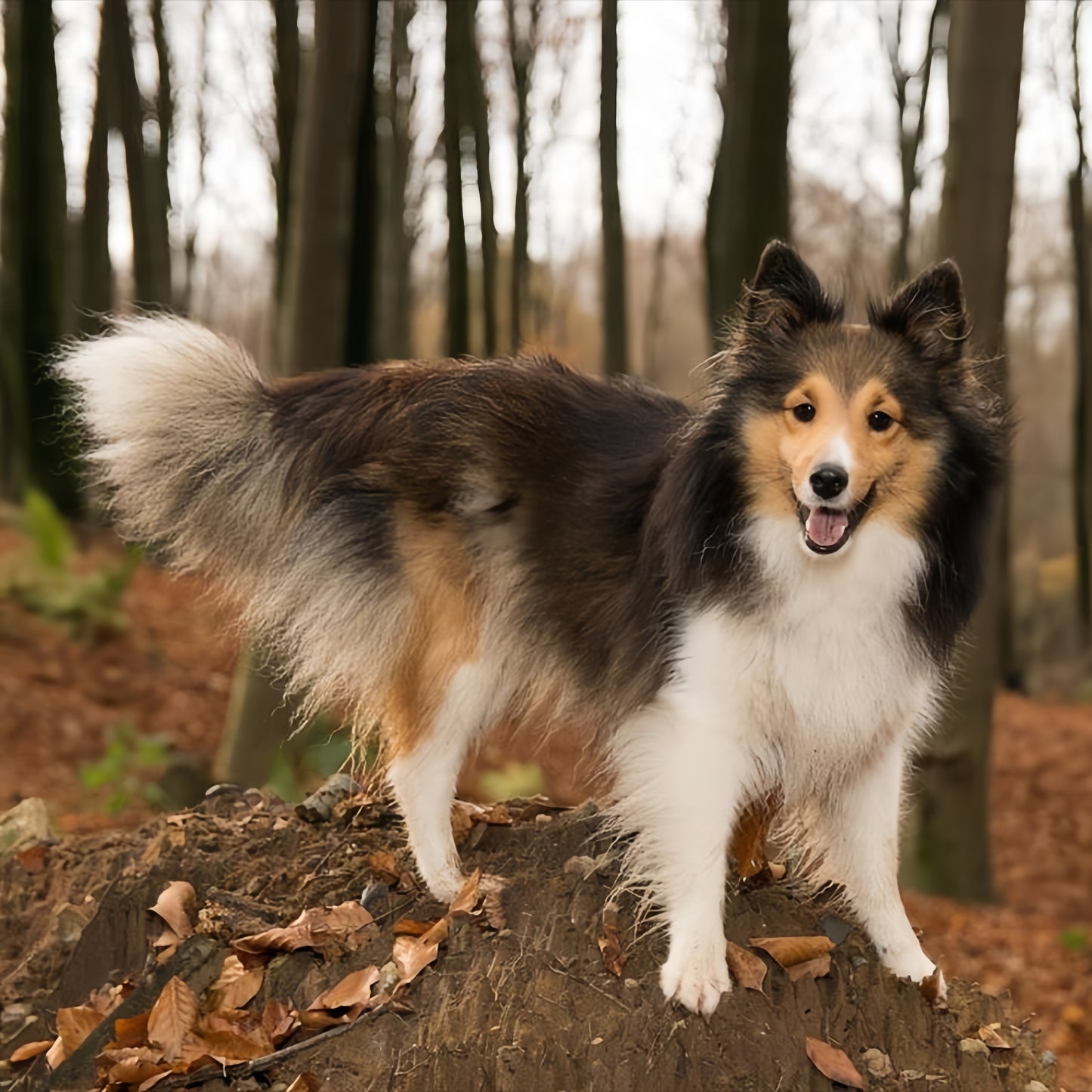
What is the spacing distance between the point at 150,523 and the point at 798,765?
2.16m

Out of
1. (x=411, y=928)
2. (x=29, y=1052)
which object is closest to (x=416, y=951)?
(x=411, y=928)

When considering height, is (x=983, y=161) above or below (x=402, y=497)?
above

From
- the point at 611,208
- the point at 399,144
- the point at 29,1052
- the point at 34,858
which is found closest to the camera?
the point at 29,1052

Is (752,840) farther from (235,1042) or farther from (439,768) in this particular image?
(235,1042)

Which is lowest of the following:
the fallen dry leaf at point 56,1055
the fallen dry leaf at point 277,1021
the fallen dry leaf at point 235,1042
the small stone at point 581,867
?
the fallen dry leaf at point 56,1055

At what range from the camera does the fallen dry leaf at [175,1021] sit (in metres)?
3.18

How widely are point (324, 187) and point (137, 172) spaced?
656cm

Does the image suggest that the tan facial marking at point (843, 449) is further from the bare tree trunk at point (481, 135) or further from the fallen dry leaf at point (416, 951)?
the bare tree trunk at point (481, 135)

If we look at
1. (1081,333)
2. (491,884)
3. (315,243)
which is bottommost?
(491,884)

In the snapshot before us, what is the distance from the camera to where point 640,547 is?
11.8 ft

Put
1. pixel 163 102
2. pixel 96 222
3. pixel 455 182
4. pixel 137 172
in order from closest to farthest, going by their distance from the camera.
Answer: pixel 455 182, pixel 137 172, pixel 96 222, pixel 163 102

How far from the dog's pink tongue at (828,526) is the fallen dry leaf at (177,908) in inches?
84.4

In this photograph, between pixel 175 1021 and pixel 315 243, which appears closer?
pixel 175 1021

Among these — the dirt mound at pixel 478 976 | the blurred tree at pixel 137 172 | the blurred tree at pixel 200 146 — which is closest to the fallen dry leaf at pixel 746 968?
the dirt mound at pixel 478 976
